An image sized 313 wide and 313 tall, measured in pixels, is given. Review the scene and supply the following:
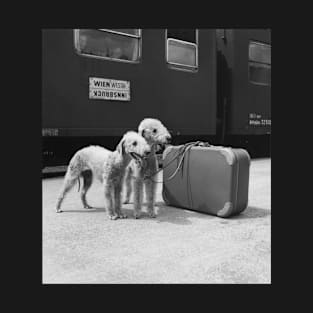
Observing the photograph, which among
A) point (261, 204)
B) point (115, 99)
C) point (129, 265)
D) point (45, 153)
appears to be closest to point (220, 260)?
point (129, 265)

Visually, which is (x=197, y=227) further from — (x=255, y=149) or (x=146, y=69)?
(x=255, y=149)

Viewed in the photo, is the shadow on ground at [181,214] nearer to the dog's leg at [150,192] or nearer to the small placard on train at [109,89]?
the dog's leg at [150,192]

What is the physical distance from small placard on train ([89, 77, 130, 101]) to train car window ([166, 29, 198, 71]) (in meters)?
1.08

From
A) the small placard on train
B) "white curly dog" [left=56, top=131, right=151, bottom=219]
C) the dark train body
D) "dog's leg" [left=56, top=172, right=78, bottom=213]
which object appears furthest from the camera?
the small placard on train

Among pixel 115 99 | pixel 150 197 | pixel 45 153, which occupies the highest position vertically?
→ pixel 115 99

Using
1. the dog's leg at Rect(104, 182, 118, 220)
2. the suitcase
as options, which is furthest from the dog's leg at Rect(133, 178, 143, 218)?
the suitcase

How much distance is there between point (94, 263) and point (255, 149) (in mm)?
7639

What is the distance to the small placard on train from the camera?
5.19 m

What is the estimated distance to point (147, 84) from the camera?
5805 millimetres

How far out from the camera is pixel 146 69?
18.9 ft

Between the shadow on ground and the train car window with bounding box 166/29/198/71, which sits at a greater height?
the train car window with bounding box 166/29/198/71

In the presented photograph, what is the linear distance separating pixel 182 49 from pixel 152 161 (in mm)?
3345

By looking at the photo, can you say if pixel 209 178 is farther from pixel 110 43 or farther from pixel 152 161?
pixel 110 43

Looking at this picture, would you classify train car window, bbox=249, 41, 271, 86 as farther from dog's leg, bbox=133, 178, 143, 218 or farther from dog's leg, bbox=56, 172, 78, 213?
dog's leg, bbox=56, 172, 78, 213
